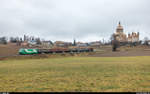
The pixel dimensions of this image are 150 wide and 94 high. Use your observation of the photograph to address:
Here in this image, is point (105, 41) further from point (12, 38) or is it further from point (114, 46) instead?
point (12, 38)

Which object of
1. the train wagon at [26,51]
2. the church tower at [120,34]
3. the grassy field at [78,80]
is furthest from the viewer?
the church tower at [120,34]

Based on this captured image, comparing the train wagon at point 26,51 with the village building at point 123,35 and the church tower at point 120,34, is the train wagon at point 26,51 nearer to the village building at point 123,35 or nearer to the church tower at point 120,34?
the church tower at point 120,34

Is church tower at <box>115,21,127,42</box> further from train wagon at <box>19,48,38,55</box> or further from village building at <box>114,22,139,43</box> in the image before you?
train wagon at <box>19,48,38,55</box>

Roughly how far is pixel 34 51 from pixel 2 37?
13418 centimetres

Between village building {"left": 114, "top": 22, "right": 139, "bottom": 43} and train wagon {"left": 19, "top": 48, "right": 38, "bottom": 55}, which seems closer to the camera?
train wagon {"left": 19, "top": 48, "right": 38, "bottom": 55}

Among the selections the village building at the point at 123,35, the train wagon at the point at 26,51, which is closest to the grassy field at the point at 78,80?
the train wagon at the point at 26,51

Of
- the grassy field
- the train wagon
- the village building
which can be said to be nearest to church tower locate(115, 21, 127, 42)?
the village building

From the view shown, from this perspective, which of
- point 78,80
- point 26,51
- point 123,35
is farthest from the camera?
point 123,35

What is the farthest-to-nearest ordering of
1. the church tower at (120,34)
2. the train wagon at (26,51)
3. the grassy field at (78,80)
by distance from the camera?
1. the church tower at (120,34)
2. the train wagon at (26,51)
3. the grassy field at (78,80)

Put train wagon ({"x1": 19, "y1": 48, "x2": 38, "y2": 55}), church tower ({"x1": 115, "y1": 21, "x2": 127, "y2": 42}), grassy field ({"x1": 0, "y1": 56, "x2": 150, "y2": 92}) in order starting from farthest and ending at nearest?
church tower ({"x1": 115, "y1": 21, "x2": 127, "y2": 42})
train wagon ({"x1": 19, "y1": 48, "x2": 38, "y2": 55})
grassy field ({"x1": 0, "y1": 56, "x2": 150, "y2": 92})

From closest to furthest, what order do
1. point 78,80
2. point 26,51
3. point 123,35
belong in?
point 78,80, point 26,51, point 123,35

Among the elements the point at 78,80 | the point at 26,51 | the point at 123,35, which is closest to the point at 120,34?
the point at 123,35

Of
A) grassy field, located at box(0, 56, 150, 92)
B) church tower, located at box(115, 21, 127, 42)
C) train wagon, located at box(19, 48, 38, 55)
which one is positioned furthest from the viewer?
church tower, located at box(115, 21, 127, 42)

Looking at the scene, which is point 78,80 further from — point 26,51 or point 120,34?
point 120,34
